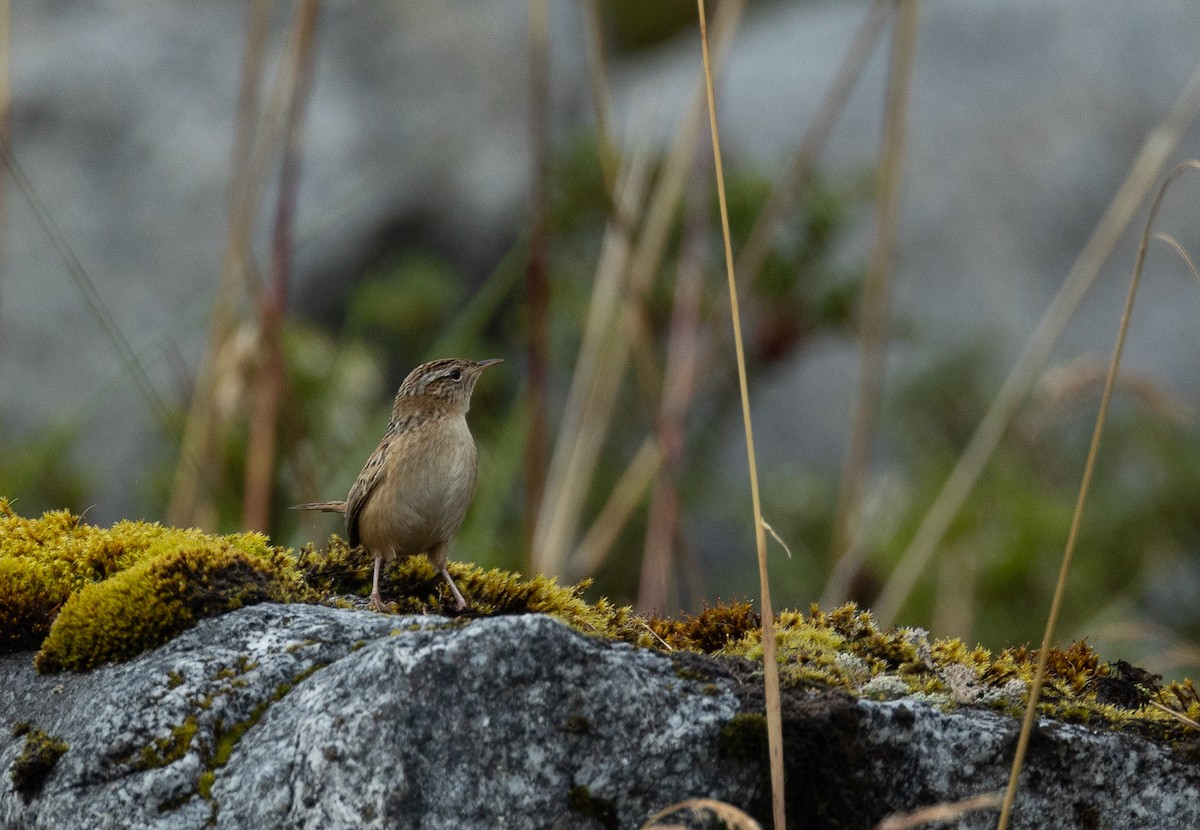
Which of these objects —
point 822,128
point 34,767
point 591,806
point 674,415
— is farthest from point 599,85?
point 34,767

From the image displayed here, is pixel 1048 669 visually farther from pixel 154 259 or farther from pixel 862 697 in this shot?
pixel 154 259

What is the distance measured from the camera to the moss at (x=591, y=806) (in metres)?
2.44

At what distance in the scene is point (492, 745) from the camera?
8.04 ft

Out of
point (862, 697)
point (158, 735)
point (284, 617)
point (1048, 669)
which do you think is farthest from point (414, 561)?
point (1048, 669)

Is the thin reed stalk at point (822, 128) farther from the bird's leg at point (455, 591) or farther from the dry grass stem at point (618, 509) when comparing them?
the bird's leg at point (455, 591)

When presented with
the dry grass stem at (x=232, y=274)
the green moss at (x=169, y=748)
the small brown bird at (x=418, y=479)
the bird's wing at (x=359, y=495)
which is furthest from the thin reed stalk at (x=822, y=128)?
the green moss at (x=169, y=748)

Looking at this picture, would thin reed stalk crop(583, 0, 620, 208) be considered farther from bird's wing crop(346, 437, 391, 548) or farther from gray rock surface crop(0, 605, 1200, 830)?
gray rock surface crop(0, 605, 1200, 830)

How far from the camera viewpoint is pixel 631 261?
187 inches

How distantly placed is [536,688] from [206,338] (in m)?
8.14

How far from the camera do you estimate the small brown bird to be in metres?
3.86

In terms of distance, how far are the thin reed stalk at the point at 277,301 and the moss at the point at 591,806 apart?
209 centimetres

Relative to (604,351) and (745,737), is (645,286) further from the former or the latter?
(745,737)

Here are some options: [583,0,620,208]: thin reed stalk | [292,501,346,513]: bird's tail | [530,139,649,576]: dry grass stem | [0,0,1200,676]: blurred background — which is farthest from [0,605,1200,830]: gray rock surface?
[530,139,649,576]: dry grass stem

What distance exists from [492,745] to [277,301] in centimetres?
211
